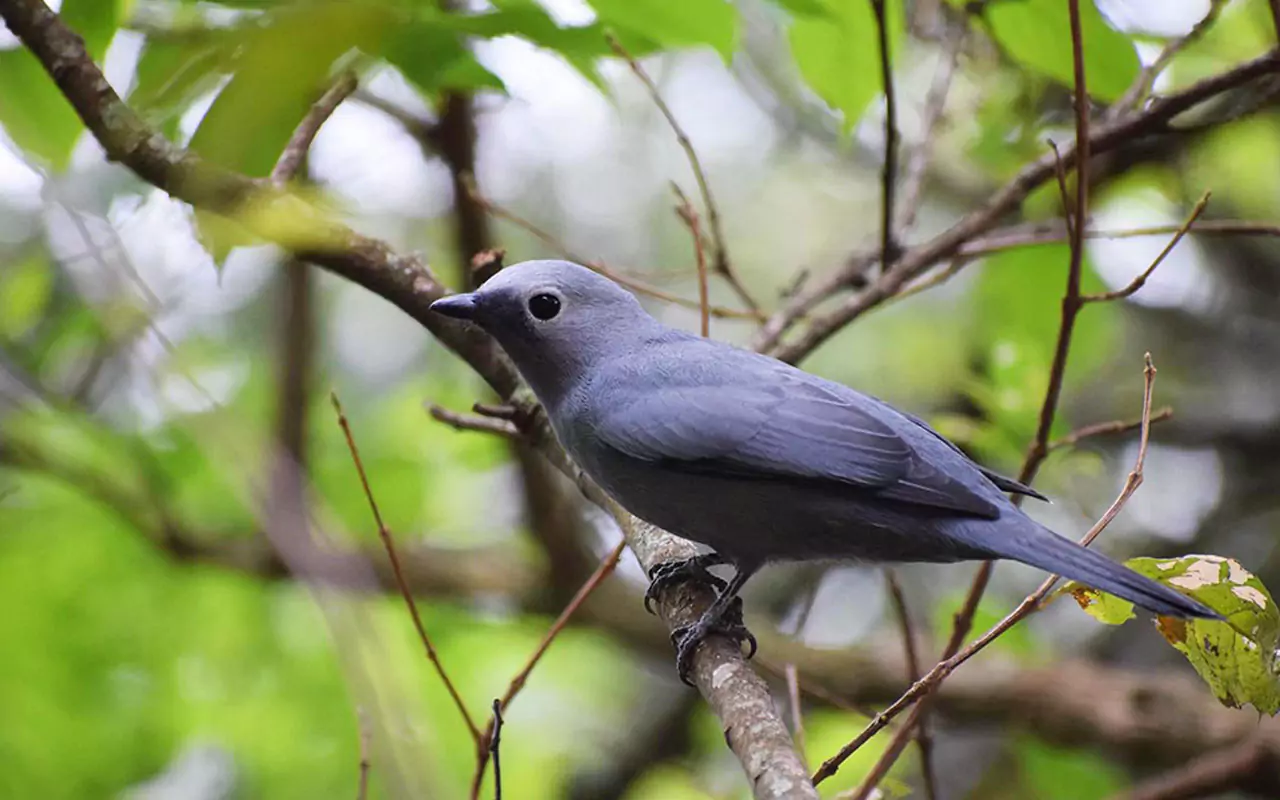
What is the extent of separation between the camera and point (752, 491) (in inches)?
108

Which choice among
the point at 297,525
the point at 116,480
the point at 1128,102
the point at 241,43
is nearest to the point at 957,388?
the point at 1128,102

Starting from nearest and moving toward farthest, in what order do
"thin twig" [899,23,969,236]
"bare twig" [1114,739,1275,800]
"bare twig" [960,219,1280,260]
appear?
"bare twig" [960,219,1280,260]
"bare twig" [1114,739,1275,800]
"thin twig" [899,23,969,236]

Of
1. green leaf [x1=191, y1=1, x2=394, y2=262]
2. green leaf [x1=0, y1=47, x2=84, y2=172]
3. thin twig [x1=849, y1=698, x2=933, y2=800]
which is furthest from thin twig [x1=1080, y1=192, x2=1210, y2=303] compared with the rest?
green leaf [x1=0, y1=47, x2=84, y2=172]

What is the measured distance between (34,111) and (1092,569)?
103 inches

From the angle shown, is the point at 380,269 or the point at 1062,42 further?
the point at 380,269

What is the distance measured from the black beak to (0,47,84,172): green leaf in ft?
3.21

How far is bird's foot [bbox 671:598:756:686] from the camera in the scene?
2730 millimetres

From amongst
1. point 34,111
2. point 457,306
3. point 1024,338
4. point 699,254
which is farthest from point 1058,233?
point 34,111

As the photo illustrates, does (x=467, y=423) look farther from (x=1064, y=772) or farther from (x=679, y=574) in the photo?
(x=1064, y=772)

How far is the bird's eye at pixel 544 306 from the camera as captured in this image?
9.73ft

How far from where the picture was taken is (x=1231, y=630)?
2.13 metres

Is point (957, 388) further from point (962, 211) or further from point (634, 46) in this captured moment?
point (634, 46)

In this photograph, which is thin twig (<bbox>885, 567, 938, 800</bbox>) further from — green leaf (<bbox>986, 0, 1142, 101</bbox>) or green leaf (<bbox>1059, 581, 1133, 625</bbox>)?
green leaf (<bbox>986, 0, 1142, 101</bbox>)

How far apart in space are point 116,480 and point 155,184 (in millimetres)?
2776
